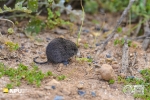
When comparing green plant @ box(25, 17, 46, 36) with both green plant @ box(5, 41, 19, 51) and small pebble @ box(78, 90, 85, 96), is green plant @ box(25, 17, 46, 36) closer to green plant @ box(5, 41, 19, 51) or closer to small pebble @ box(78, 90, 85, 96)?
green plant @ box(5, 41, 19, 51)

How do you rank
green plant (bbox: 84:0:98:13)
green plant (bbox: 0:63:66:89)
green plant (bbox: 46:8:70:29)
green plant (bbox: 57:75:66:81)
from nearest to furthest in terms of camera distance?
green plant (bbox: 0:63:66:89) → green plant (bbox: 57:75:66:81) → green plant (bbox: 46:8:70:29) → green plant (bbox: 84:0:98:13)

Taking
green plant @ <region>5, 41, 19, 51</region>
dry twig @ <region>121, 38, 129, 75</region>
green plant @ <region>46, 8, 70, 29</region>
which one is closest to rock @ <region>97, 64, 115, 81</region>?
dry twig @ <region>121, 38, 129, 75</region>

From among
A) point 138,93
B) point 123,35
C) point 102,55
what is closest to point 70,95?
point 138,93

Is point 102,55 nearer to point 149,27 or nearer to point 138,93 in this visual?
point 138,93

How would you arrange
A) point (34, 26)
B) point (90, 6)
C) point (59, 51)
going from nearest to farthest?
point (59, 51) → point (34, 26) → point (90, 6)

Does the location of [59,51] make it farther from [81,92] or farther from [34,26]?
[34,26]

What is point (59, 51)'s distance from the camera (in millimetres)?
3355

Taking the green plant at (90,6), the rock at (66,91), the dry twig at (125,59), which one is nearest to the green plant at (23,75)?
the rock at (66,91)

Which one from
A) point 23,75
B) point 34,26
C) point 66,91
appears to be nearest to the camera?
point 66,91

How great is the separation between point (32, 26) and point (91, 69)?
1281 mm

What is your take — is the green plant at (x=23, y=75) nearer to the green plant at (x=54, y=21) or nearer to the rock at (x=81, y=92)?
the rock at (x=81, y=92)

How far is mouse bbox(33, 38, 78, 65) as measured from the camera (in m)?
3.33

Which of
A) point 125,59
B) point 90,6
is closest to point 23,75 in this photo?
point 125,59

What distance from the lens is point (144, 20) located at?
460cm
